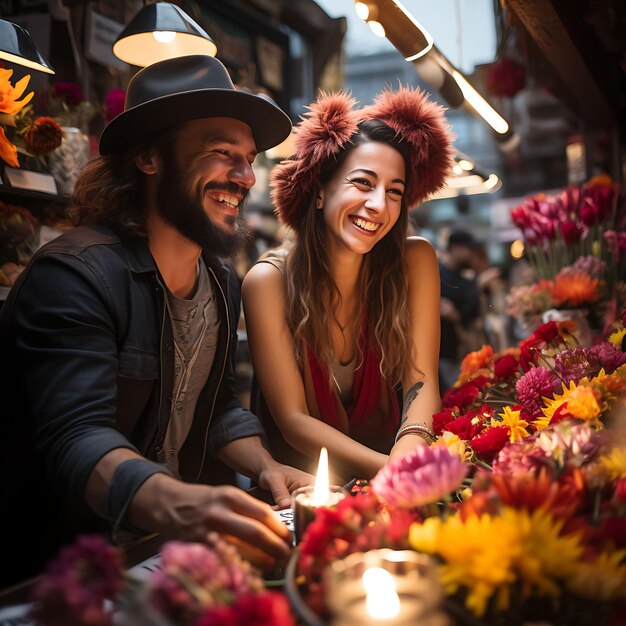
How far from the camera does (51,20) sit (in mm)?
2783

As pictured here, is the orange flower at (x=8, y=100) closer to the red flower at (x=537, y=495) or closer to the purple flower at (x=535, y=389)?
the purple flower at (x=535, y=389)

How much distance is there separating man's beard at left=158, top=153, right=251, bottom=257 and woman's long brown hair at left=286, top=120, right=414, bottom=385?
0.33m

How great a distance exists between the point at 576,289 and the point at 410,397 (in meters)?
0.98

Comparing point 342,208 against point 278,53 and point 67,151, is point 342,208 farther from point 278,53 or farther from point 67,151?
point 278,53

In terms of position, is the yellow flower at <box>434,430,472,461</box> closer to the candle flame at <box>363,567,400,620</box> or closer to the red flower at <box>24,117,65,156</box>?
the candle flame at <box>363,567,400,620</box>

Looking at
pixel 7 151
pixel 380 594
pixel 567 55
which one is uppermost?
pixel 567 55

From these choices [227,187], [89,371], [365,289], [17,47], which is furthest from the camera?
[365,289]

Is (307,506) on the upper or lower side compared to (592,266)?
lower

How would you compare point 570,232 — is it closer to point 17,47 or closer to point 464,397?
point 464,397

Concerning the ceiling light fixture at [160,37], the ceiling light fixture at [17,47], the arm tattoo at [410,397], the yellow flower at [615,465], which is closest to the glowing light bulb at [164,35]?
the ceiling light fixture at [160,37]

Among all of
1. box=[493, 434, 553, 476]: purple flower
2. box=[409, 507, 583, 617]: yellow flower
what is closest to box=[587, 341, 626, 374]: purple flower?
box=[493, 434, 553, 476]: purple flower

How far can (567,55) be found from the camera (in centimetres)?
253

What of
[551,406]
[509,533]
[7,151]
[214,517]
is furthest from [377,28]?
[509,533]

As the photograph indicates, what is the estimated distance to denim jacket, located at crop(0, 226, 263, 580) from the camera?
50.6 inches
